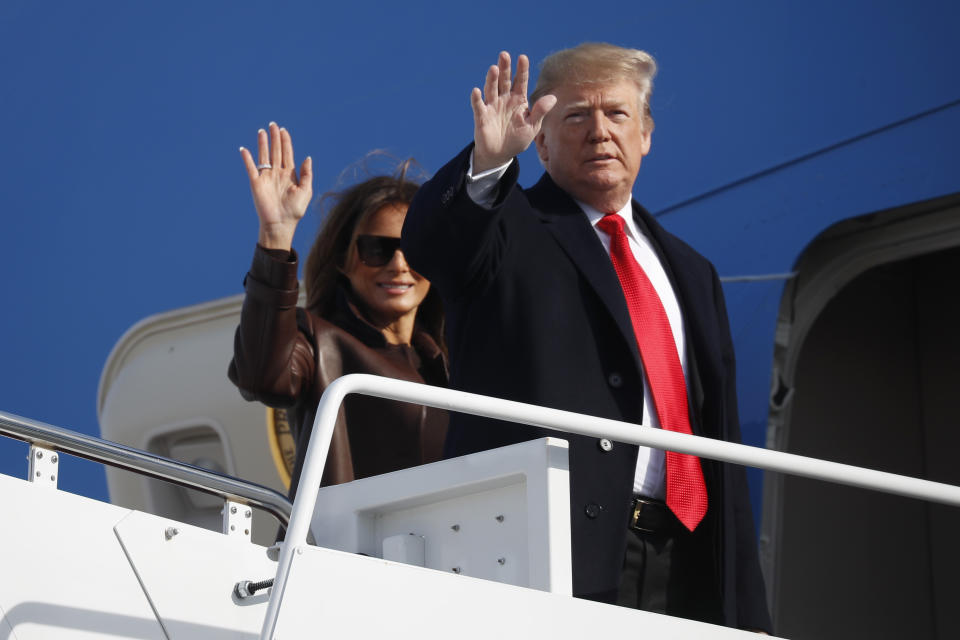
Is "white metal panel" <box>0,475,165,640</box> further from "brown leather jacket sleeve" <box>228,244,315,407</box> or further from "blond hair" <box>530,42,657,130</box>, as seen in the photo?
"blond hair" <box>530,42,657,130</box>

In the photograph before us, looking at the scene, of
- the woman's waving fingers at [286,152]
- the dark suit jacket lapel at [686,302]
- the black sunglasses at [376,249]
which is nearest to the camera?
the dark suit jacket lapel at [686,302]

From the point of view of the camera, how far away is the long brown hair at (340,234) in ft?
9.48

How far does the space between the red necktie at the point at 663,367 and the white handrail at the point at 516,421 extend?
0.35 m

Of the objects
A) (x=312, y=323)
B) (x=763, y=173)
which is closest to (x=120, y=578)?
(x=312, y=323)

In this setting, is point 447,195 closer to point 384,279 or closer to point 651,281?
point 651,281

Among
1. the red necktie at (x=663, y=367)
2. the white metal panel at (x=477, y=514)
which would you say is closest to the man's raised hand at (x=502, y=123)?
the red necktie at (x=663, y=367)

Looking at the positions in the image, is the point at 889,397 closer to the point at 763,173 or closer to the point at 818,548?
the point at 818,548

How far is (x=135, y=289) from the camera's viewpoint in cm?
451

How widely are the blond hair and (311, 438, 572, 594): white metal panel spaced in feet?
3.15

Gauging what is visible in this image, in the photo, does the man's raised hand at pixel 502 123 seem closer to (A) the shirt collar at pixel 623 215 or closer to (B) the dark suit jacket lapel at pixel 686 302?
(A) the shirt collar at pixel 623 215

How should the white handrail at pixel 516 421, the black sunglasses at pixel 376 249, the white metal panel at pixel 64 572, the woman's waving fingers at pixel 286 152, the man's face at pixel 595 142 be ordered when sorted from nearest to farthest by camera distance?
the white handrail at pixel 516 421 < the white metal panel at pixel 64 572 < the man's face at pixel 595 142 < the woman's waving fingers at pixel 286 152 < the black sunglasses at pixel 376 249

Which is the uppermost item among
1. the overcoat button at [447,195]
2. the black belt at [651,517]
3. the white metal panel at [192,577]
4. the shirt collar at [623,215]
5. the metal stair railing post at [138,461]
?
the shirt collar at [623,215]

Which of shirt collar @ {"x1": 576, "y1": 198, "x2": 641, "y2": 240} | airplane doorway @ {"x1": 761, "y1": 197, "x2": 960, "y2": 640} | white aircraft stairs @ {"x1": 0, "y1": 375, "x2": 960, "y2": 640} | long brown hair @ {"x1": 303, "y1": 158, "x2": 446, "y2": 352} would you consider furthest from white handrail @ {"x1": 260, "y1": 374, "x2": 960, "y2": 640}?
airplane doorway @ {"x1": 761, "y1": 197, "x2": 960, "y2": 640}

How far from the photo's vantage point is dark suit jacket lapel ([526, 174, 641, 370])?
82.3 inches
